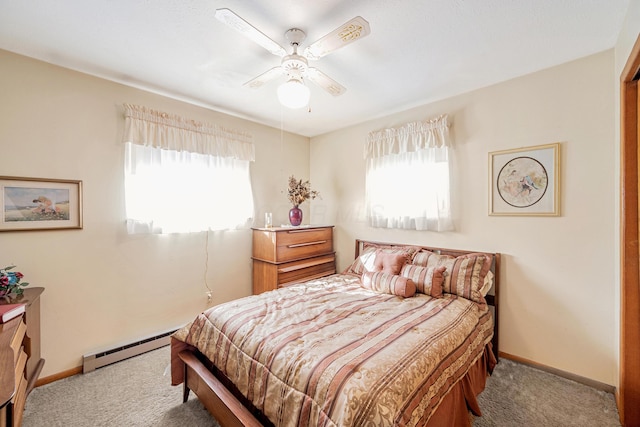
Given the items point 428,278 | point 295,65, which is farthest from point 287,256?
point 295,65

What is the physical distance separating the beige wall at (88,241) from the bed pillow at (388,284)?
1909 millimetres

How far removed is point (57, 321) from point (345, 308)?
2.37 m

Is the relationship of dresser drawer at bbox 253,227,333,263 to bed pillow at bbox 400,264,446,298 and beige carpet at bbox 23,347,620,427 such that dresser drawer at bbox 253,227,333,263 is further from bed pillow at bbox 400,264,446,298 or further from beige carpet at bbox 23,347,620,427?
beige carpet at bbox 23,347,620,427

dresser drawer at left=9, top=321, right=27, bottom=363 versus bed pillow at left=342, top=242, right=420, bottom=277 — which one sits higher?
bed pillow at left=342, top=242, right=420, bottom=277

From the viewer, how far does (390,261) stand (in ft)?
8.77

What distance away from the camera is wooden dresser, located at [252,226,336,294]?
10.3 ft

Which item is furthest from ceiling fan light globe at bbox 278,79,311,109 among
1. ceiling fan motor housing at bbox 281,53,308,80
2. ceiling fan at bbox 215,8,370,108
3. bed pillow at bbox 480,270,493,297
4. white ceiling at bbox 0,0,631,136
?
bed pillow at bbox 480,270,493,297

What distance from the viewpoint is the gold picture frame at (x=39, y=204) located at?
1.98m

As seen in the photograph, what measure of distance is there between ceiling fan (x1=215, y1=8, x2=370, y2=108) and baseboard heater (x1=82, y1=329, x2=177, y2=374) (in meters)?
2.55

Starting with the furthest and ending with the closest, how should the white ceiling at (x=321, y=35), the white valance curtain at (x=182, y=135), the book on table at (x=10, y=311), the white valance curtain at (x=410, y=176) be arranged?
the white valance curtain at (x=410, y=176), the white valance curtain at (x=182, y=135), the white ceiling at (x=321, y=35), the book on table at (x=10, y=311)

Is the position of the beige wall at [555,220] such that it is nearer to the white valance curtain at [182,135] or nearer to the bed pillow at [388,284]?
the bed pillow at [388,284]

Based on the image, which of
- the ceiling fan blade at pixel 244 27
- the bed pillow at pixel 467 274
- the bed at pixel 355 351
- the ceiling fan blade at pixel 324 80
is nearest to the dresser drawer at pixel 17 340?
the bed at pixel 355 351

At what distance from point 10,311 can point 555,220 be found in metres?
3.81

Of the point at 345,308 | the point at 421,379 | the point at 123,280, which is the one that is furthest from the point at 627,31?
the point at 123,280
